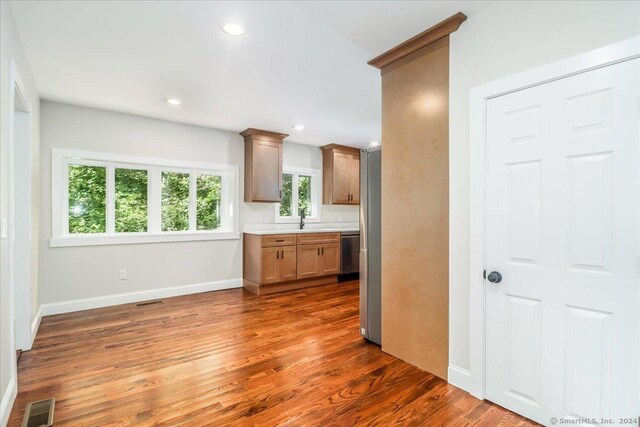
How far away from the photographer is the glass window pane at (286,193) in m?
5.74

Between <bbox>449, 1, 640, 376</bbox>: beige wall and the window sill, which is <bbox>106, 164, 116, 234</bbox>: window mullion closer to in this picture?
the window sill

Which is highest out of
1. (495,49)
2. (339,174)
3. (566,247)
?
(495,49)

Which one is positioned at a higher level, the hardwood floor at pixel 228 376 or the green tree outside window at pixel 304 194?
the green tree outside window at pixel 304 194

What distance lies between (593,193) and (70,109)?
5001 mm

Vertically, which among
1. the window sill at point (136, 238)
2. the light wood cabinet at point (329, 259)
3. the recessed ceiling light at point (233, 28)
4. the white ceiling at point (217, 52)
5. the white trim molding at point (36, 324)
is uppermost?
the white ceiling at point (217, 52)

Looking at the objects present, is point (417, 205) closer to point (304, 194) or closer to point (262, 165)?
point (262, 165)

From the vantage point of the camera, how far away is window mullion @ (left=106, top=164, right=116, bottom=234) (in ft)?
13.5

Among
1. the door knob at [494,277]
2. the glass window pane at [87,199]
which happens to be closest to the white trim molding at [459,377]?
the door knob at [494,277]

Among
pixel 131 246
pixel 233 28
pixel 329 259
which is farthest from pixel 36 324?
pixel 329 259

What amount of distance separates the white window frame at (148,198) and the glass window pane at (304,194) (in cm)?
131

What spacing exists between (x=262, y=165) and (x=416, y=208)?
316 cm

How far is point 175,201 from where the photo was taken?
4660 mm

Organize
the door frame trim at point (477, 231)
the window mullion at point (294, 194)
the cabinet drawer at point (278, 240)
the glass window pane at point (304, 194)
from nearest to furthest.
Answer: the door frame trim at point (477, 231) < the cabinet drawer at point (278, 240) < the window mullion at point (294, 194) < the glass window pane at point (304, 194)

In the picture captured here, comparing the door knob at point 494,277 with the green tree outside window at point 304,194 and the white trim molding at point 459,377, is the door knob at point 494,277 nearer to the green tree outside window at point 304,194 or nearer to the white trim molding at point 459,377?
the white trim molding at point 459,377
